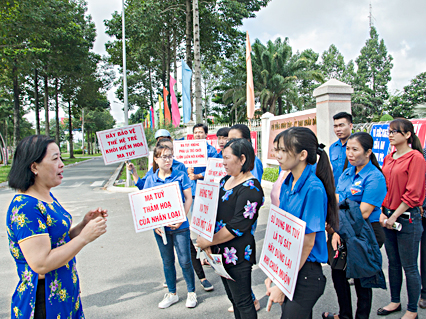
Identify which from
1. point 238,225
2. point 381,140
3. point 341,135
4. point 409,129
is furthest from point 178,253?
point 381,140

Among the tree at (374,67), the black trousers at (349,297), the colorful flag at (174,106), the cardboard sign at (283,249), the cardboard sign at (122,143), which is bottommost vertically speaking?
the black trousers at (349,297)

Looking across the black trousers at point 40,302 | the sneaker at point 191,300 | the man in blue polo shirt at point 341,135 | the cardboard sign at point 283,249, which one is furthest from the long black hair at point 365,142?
the black trousers at point 40,302

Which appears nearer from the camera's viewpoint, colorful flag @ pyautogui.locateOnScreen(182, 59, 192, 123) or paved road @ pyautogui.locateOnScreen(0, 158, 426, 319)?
paved road @ pyautogui.locateOnScreen(0, 158, 426, 319)

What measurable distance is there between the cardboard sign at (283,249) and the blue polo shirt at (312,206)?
99mm

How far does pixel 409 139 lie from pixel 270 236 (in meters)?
1.93

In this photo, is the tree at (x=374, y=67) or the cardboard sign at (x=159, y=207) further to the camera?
the tree at (x=374, y=67)

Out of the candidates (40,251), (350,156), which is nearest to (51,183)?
(40,251)

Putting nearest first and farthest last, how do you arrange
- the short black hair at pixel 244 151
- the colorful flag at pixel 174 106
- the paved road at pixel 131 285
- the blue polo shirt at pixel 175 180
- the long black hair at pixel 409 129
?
the short black hair at pixel 244 151, the long black hair at pixel 409 129, the paved road at pixel 131 285, the blue polo shirt at pixel 175 180, the colorful flag at pixel 174 106

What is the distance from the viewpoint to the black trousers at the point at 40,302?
5.24 ft

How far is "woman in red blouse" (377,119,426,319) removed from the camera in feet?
8.97

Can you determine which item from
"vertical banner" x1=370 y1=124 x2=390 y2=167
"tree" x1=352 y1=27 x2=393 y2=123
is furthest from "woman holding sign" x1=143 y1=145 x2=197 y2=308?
"tree" x1=352 y1=27 x2=393 y2=123

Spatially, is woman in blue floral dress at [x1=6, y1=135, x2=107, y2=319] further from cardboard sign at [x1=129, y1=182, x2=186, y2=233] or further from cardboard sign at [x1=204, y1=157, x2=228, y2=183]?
cardboard sign at [x1=204, y1=157, x2=228, y2=183]

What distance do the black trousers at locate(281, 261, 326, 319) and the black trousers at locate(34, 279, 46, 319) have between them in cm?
136

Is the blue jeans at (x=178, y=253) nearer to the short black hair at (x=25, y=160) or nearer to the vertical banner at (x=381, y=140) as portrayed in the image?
the short black hair at (x=25, y=160)
